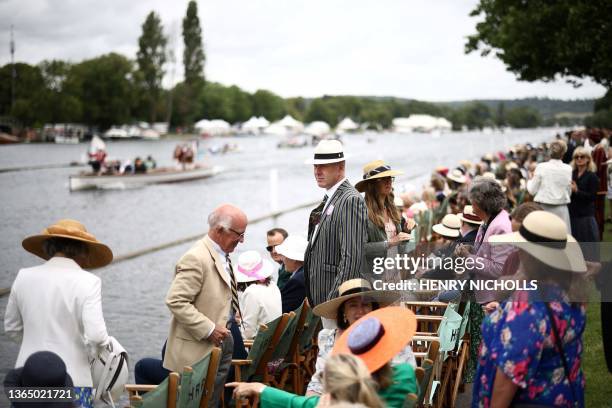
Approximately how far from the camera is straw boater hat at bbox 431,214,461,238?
32.3ft

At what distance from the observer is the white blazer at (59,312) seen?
5.10 metres

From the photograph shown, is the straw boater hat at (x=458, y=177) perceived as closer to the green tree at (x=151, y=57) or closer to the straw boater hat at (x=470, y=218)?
the straw boater hat at (x=470, y=218)

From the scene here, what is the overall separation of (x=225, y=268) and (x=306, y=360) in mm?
A: 1849

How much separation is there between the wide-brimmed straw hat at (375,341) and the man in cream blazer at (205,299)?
1.78 metres

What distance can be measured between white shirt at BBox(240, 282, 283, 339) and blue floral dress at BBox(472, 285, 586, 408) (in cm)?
346

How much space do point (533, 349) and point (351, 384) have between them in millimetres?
982

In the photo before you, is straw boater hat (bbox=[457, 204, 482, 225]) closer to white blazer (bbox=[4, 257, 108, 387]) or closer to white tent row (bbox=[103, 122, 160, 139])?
white blazer (bbox=[4, 257, 108, 387])

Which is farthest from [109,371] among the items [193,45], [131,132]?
[193,45]

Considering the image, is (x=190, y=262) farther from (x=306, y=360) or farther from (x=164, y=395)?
(x=306, y=360)

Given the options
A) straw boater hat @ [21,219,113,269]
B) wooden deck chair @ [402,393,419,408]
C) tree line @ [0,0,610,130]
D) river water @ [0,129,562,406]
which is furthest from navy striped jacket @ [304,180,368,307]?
tree line @ [0,0,610,130]

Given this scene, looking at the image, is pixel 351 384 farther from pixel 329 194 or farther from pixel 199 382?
pixel 329 194

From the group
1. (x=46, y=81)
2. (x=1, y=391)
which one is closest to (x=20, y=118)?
(x=46, y=81)

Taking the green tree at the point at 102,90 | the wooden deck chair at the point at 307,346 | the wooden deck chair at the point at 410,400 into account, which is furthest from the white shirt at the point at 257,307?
the green tree at the point at 102,90

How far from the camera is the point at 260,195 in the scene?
43.1 m
